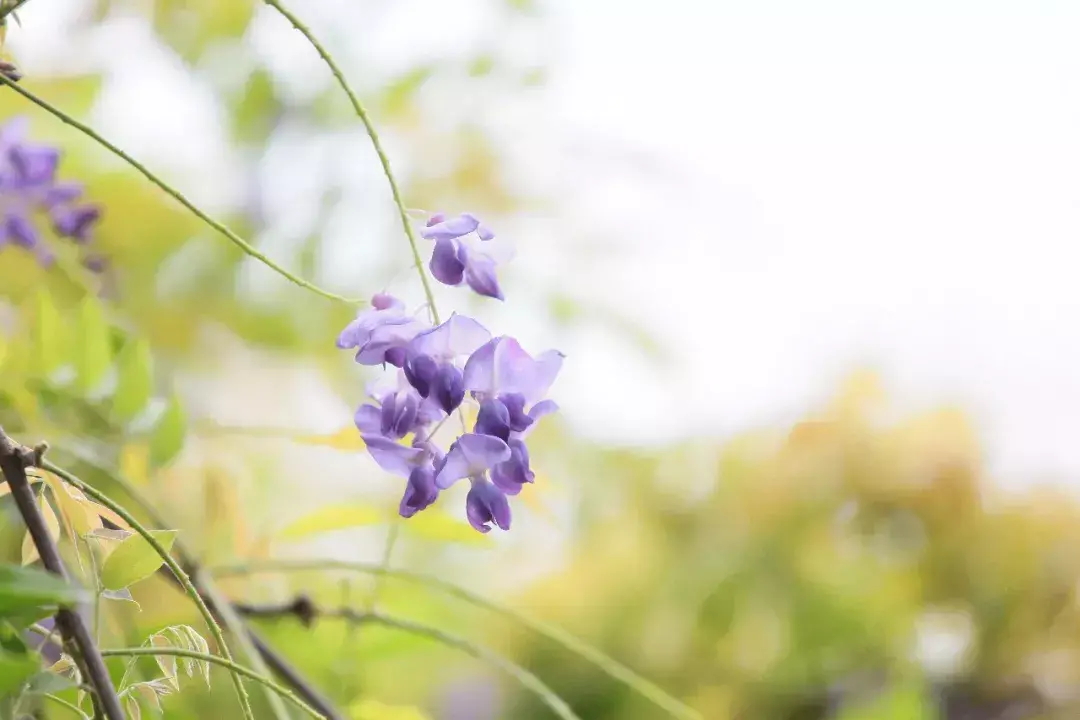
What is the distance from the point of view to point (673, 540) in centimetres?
94

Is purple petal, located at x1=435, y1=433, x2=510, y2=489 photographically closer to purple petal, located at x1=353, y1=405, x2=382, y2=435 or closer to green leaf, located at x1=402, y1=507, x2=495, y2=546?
purple petal, located at x1=353, y1=405, x2=382, y2=435

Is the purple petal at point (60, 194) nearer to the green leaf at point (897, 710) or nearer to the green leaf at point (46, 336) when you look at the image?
the green leaf at point (46, 336)

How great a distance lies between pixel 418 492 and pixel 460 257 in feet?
0.17

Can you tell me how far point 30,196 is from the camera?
382 mm

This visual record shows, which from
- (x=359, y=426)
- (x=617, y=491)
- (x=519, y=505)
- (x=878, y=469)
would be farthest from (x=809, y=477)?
(x=359, y=426)

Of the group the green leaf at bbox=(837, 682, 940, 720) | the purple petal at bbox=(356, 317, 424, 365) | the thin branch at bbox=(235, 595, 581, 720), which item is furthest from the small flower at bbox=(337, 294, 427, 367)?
the green leaf at bbox=(837, 682, 940, 720)

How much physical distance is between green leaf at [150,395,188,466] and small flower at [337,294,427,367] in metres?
0.15

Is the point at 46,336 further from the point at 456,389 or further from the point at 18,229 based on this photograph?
the point at 456,389

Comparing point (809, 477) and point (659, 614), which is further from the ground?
point (809, 477)

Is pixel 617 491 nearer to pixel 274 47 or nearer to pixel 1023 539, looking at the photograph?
pixel 1023 539

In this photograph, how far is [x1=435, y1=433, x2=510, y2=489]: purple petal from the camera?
0.22 m

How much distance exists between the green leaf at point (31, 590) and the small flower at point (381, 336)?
3.1 inches

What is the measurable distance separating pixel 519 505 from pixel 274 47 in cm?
69

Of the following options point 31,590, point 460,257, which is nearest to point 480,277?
point 460,257
